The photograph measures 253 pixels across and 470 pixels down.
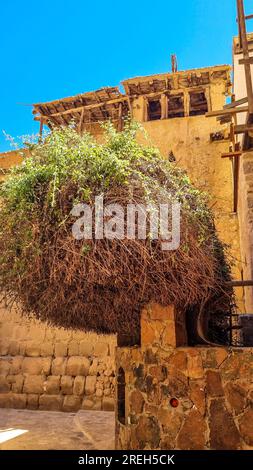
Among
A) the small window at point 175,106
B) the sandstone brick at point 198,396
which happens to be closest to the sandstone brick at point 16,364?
the sandstone brick at point 198,396

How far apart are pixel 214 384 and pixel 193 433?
592 millimetres

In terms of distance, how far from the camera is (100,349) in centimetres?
926

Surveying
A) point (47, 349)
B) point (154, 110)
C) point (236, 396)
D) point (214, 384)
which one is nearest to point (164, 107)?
point (154, 110)

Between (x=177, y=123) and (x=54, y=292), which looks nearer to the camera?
(x=54, y=292)

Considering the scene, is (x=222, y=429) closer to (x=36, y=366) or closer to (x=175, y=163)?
(x=175, y=163)

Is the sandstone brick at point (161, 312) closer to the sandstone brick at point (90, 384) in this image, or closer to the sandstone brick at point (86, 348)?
the sandstone brick at point (90, 384)

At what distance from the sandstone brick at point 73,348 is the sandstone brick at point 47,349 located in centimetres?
55

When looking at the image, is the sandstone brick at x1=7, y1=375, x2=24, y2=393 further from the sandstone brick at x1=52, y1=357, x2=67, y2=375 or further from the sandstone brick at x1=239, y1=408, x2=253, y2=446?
the sandstone brick at x1=239, y1=408, x2=253, y2=446

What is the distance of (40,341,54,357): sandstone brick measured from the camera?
9.69 m

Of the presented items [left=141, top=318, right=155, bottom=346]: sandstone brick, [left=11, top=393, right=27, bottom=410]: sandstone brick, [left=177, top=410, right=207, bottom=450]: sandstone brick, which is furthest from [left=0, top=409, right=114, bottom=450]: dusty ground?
[left=141, top=318, right=155, bottom=346]: sandstone brick

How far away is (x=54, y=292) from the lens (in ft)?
13.1

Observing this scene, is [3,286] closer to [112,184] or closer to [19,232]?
[19,232]

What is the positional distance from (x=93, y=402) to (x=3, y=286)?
18.9 ft
